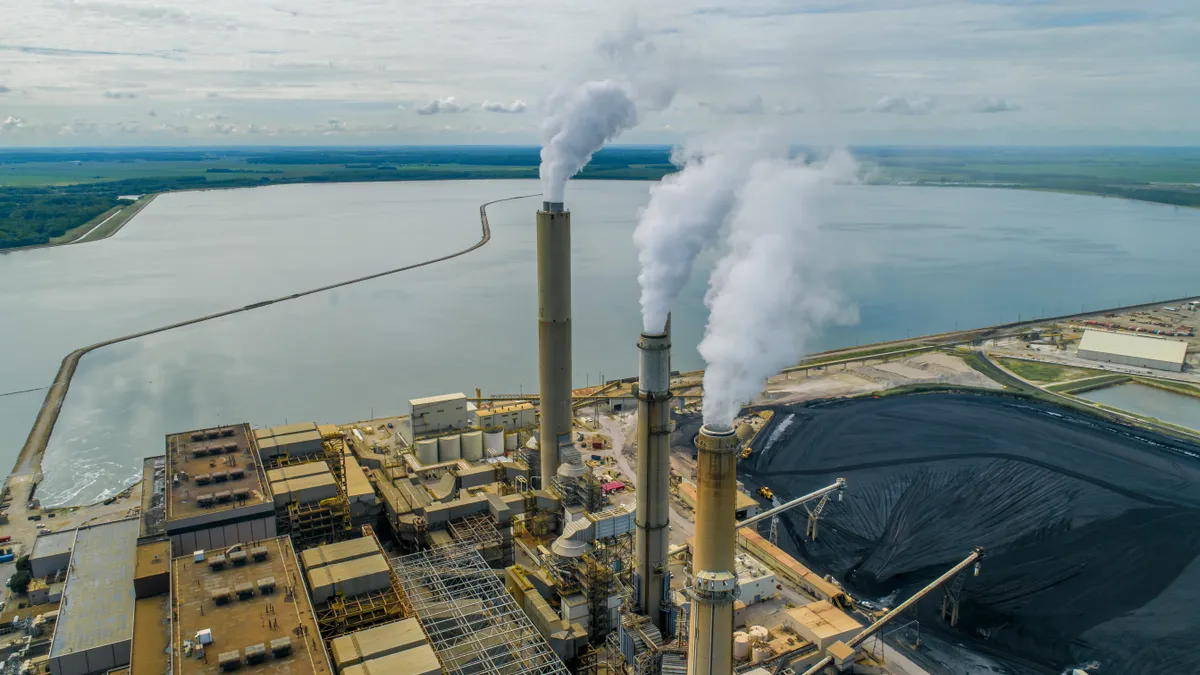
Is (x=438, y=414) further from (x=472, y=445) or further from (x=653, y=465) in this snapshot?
(x=653, y=465)

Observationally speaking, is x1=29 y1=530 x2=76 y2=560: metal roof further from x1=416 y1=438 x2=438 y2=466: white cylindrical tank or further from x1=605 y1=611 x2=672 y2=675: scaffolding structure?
x1=605 y1=611 x2=672 y2=675: scaffolding structure

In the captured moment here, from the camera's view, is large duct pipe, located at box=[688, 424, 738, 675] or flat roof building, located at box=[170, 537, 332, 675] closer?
large duct pipe, located at box=[688, 424, 738, 675]

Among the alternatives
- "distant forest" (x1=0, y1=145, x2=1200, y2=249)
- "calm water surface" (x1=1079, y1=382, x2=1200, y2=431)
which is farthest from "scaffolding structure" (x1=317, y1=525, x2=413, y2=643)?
"distant forest" (x1=0, y1=145, x2=1200, y2=249)

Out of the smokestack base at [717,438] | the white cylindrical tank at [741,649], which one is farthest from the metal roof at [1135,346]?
the smokestack base at [717,438]

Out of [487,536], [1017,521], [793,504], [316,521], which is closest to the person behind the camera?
[316,521]

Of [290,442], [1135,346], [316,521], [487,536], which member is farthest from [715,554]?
[1135,346]

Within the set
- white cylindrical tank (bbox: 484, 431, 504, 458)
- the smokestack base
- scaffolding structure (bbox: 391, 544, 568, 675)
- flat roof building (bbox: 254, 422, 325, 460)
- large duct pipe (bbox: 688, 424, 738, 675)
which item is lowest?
white cylindrical tank (bbox: 484, 431, 504, 458)

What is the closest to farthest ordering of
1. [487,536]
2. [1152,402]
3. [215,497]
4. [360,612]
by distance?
1. [360,612]
2. [215,497]
3. [487,536]
4. [1152,402]
